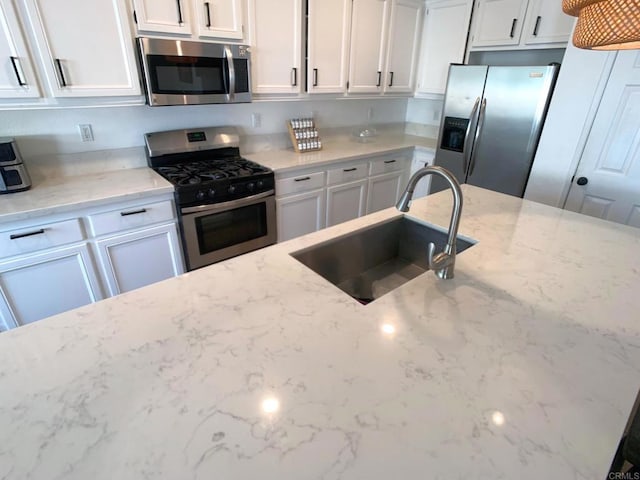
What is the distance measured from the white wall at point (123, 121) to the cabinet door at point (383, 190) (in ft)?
2.63

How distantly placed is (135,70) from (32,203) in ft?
3.04

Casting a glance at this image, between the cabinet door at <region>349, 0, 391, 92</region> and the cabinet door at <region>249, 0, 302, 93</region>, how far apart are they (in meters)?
0.56

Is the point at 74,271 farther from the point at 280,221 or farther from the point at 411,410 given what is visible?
the point at 411,410

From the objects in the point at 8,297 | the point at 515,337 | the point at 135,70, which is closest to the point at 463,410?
the point at 515,337

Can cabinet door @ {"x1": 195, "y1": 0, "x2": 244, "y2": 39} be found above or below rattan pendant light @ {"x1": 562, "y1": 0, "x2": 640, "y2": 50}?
above

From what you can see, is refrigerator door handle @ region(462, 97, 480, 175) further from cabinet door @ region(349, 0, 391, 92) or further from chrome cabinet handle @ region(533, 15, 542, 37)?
cabinet door @ region(349, 0, 391, 92)

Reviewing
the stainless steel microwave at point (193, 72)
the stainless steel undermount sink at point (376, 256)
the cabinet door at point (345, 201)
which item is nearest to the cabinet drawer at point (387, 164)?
the cabinet door at point (345, 201)

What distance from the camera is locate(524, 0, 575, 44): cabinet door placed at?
2434mm

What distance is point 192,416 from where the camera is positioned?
67 centimetres

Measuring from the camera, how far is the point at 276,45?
Answer: 97.0 inches

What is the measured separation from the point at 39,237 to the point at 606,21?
232 cm

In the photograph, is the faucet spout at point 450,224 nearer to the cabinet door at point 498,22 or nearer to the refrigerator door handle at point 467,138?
the refrigerator door handle at point 467,138

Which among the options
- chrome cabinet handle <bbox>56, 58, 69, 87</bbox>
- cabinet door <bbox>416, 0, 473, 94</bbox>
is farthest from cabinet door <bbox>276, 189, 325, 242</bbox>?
cabinet door <bbox>416, 0, 473, 94</bbox>

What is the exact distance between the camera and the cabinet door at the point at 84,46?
5.59ft
